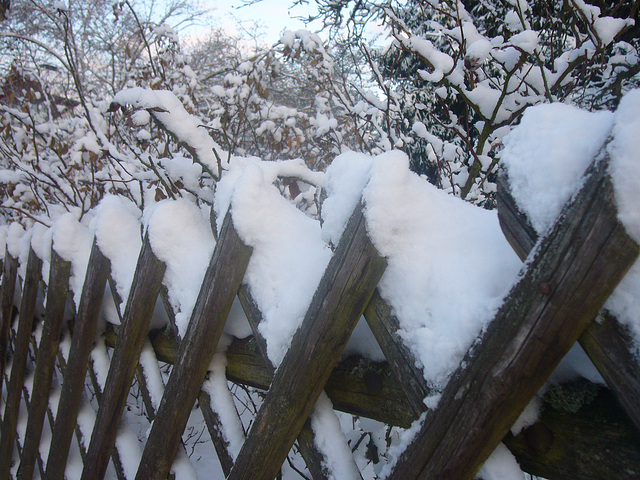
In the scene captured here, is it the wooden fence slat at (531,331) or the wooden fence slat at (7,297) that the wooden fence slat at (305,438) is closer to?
the wooden fence slat at (531,331)

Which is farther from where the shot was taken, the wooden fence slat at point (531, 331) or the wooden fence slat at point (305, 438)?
the wooden fence slat at point (305, 438)

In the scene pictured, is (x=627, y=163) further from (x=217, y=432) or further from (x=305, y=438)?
(x=217, y=432)

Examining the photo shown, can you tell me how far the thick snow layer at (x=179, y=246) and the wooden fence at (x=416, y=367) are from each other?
0.15 ft

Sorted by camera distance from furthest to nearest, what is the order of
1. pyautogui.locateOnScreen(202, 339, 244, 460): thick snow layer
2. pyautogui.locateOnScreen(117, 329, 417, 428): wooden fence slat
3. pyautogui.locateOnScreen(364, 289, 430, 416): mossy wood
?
pyautogui.locateOnScreen(202, 339, 244, 460): thick snow layer, pyautogui.locateOnScreen(117, 329, 417, 428): wooden fence slat, pyautogui.locateOnScreen(364, 289, 430, 416): mossy wood

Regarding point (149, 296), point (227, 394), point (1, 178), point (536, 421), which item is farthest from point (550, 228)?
point (1, 178)

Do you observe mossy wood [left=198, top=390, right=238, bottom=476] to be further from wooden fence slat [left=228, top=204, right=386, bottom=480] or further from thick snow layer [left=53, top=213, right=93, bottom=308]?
thick snow layer [left=53, top=213, right=93, bottom=308]

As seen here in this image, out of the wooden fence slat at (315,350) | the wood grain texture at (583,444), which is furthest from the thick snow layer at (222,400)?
the wood grain texture at (583,444)

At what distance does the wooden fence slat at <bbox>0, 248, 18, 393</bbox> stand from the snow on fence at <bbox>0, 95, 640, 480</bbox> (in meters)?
1.43

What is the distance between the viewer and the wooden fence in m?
0.51

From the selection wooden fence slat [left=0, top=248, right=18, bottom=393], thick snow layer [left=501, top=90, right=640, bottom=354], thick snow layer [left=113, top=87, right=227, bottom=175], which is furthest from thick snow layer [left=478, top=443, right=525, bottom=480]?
wooden fence slat [left=0, top=248, right=18, bottom=393]

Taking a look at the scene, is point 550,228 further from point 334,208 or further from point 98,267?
point 98,267

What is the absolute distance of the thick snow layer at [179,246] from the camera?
1.21 meters

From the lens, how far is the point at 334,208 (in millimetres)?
828

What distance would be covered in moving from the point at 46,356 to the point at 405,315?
6.50 ft
